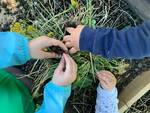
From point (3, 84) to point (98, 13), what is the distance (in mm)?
392

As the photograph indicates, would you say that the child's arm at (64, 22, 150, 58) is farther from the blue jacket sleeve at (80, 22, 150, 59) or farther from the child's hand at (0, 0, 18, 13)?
the child's hand at (0, 0, 18, 13)

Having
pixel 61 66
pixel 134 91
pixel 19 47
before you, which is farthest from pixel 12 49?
pixel 134 91

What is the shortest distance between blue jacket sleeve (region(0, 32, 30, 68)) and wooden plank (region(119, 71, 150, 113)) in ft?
1.26

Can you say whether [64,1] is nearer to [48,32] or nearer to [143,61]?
[48,32]

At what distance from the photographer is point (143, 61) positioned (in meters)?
1.39

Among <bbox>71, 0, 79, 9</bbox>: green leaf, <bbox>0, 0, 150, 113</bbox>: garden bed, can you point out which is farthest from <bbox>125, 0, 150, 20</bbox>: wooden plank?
<bbox>71, 0, 79, 9</bbox>: green leaf

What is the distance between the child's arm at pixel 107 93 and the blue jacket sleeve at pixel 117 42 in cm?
14

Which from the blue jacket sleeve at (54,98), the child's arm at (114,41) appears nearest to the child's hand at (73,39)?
the child's arm at (114,41)

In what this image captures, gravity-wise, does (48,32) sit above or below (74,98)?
above

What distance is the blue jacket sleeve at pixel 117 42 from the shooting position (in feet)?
3.58

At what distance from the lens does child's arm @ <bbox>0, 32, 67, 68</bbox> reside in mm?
1087

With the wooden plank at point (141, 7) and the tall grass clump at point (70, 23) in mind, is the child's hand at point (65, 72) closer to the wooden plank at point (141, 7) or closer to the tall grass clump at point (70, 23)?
the tall grass clump at point (70, 23)

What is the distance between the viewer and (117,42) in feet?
3.60

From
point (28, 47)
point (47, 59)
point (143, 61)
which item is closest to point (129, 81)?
point (143, 61)
